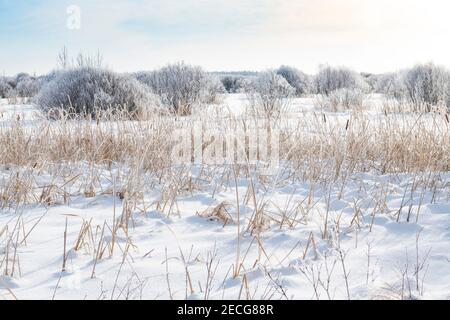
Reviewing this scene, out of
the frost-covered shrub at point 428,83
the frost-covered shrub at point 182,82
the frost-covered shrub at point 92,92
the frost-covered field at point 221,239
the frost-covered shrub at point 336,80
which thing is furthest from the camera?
the frost-covered shrub at point 336,80

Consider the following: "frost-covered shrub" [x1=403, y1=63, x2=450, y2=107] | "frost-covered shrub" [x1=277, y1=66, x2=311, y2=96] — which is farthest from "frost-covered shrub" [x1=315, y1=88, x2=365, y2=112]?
"frost-covered shrub" [x1=277, y1=66, x2=311, y2=96]

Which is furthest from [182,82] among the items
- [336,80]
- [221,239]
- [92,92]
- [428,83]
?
[221,239]

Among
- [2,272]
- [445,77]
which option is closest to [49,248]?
[2,272]

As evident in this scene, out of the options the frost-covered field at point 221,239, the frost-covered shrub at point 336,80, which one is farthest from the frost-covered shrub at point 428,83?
the frost-covered field at point 221,239

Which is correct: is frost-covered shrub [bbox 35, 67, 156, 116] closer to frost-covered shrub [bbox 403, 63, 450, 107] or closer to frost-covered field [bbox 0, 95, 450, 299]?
frost-covered field [bbox 0, 95, 450, 299]

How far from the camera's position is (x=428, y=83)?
13.4 meters

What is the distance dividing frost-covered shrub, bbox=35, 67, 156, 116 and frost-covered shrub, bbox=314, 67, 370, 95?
1024 cm

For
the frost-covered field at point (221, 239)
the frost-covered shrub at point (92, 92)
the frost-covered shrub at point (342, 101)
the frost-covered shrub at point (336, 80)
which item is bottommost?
the frost-covered field at point (221, 239)

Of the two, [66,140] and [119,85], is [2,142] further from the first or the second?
[119,85]

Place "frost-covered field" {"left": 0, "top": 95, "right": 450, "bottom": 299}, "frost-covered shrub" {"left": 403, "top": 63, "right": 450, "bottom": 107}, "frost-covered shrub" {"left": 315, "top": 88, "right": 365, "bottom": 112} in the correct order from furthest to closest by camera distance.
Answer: "frost-covered shrub" {"left": 403, "top": 63, "right": 450, "bottom": 107}
"frost-covered shrub" {"left": 315, "top": 88, "right": 365, "bottom": 112}
"frost-covered field" {"left": 0, "top": 95, "right": 450, "bottom": 299}

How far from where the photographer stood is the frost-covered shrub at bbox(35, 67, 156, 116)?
977 cm

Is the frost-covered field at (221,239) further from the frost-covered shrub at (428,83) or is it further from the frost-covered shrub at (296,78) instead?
the frost-covered shrub at (296,78)

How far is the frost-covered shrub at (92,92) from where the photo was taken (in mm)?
9773

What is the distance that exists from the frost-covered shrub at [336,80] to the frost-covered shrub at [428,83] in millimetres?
3690
